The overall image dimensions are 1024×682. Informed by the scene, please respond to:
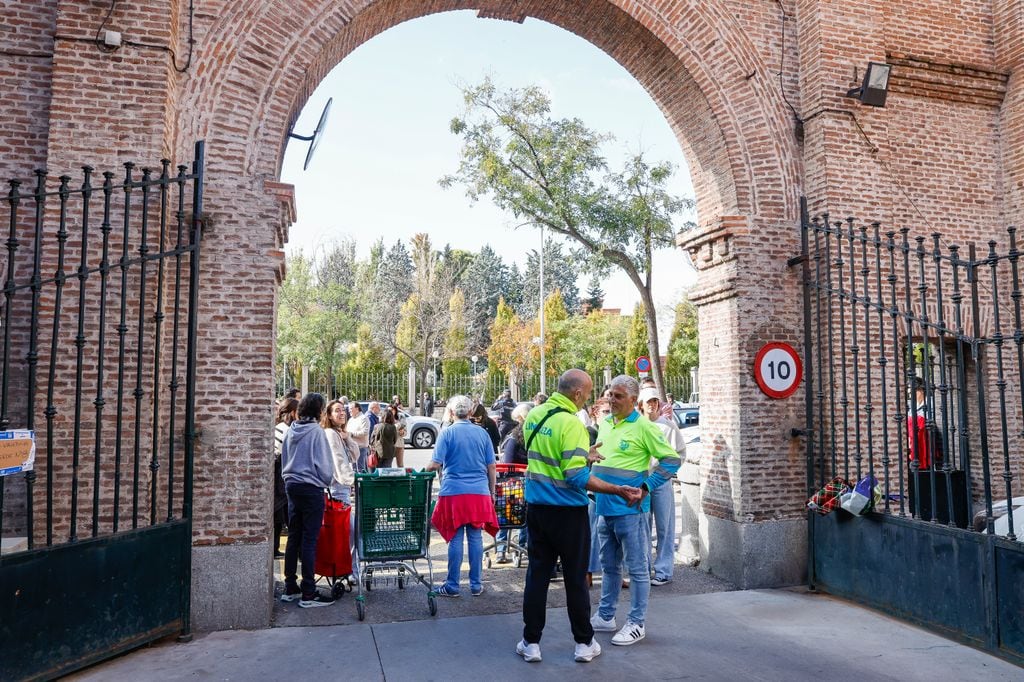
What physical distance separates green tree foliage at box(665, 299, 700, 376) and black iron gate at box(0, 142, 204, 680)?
33481 mm

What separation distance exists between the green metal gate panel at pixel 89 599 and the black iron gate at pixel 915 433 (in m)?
5.51

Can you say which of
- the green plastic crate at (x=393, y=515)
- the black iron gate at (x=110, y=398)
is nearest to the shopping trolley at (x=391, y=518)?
the green plastic crate at (x=393, y=515)

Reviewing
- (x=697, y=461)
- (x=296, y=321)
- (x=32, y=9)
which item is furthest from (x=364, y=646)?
(x=296, y=321)

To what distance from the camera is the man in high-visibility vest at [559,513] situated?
4961mm

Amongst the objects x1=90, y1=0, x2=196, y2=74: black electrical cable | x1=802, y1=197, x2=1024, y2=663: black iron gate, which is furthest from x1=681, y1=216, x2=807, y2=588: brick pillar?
x1=90, y1=0, x2=196, y2=74: black electrical cable

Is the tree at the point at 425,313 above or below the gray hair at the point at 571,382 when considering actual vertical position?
above

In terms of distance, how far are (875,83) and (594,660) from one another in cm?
643

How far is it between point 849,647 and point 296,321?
1051 inches

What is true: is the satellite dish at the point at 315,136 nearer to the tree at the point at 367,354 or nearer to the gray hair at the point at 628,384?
the gray hair at the point at 628,384

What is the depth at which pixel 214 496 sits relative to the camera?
607 cm

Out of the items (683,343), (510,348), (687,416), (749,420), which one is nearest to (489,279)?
(510,348)

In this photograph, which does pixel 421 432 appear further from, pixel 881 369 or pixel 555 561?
pixel 555 561

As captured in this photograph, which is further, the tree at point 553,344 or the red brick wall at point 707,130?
the tree at point 553,344

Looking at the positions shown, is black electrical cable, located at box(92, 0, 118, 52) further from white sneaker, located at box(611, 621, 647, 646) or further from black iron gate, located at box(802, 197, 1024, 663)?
black iron gate, located at box(802, 197, 1024, 663)
